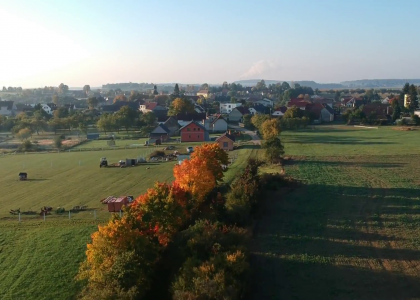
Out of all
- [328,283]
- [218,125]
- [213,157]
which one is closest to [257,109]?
[218,125]

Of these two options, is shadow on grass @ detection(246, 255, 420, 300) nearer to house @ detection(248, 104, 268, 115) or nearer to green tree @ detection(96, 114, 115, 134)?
green tree @ detection(96, 114, 115, 134)

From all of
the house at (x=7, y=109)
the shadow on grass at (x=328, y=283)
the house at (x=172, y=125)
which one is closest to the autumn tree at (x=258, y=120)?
the house at (x=172, y=125)

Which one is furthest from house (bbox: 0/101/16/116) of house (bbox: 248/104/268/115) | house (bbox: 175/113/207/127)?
house (bbox: 248/104/268/115)

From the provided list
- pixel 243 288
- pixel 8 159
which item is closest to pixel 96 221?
pixel 243 288

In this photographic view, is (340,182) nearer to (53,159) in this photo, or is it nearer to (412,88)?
(53,159)

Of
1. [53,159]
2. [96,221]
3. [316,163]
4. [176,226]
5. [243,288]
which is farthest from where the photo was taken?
[53,159]

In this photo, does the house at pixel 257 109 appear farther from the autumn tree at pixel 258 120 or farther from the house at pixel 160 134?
the house at pixel 160 134
